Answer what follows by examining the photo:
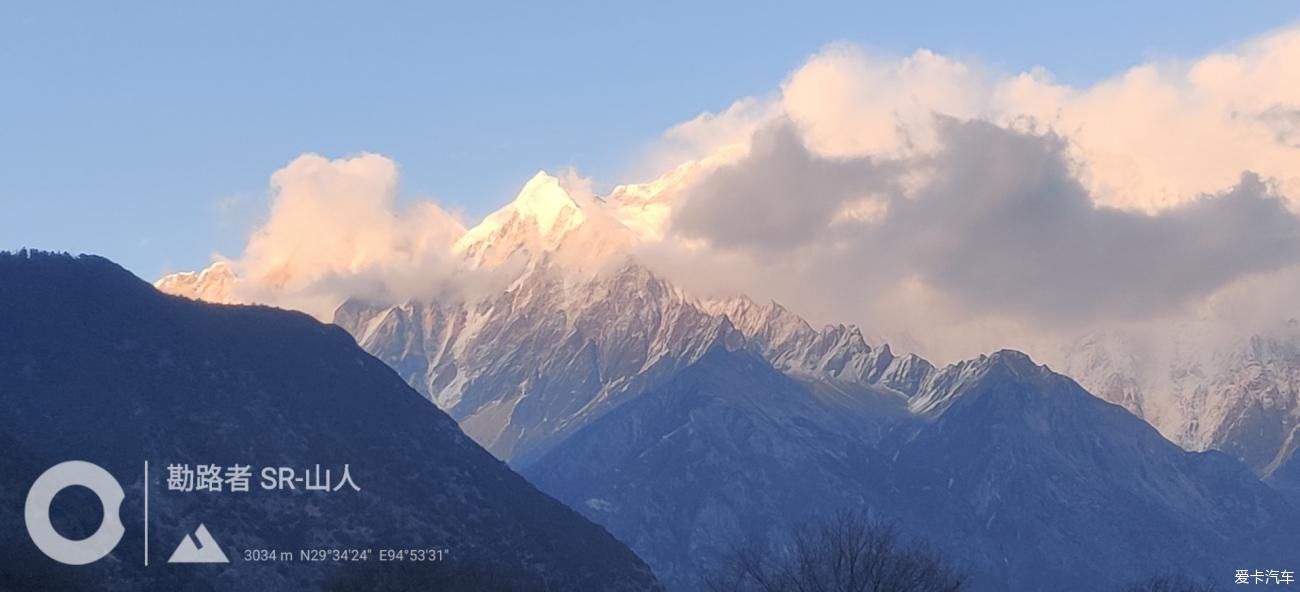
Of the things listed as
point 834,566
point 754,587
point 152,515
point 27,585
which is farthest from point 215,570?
point 834,566

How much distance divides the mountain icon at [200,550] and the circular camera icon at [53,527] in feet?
24.6

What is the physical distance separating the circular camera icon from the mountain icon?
7.50 metres

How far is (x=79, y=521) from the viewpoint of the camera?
15850cm

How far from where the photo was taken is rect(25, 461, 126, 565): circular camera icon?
477 feet

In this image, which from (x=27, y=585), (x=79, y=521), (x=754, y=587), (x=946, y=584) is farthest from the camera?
(x=754, y=587)

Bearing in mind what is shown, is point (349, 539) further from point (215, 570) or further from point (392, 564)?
point (392, 564)

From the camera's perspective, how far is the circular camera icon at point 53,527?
145 metres

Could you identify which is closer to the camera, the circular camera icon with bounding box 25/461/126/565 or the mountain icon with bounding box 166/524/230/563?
the circular camera icon with bounding box 25/461/126/565

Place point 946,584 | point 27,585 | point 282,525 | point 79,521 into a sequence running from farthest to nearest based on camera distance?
point 282,525 → point 79,521 → point 946,584 → point 27,585

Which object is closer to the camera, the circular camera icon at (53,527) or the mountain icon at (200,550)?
the circular camera icon at (53,527)

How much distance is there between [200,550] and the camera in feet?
609

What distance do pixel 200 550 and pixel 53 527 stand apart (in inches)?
1379

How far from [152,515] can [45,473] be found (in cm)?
2453

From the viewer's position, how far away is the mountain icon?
17825 centimetres
